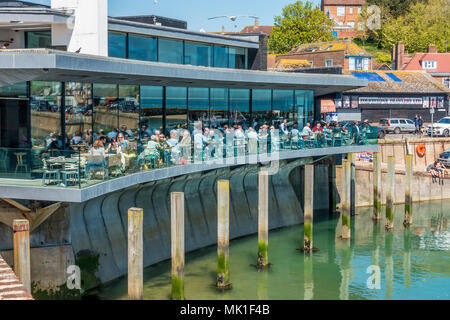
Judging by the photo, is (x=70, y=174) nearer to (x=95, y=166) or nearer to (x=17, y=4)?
(x=95, y=166)

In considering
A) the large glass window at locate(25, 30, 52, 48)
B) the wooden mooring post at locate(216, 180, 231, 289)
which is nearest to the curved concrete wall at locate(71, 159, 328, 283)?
the wooden mooring post at locate(216, 180, 231, 289)

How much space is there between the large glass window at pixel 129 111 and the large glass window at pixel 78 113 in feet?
6.39

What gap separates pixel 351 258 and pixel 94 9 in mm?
14491

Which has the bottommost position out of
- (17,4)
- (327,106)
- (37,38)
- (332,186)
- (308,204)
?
(332,186)

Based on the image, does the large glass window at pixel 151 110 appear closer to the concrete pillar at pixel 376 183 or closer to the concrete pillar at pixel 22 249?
the concrete pillar at pixel 22 249

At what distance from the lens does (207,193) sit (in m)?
31.9

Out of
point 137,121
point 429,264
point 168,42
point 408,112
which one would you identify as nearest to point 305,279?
point 429,264

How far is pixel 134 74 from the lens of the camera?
23.9 m

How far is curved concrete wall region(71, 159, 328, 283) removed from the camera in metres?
24.7

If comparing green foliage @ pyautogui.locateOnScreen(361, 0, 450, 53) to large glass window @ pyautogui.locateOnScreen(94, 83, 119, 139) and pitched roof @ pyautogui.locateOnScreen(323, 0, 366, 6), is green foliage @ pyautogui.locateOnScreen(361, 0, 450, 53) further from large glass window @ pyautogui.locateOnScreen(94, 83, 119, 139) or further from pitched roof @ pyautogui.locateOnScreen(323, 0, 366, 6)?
large glass window @ pyautogui.locateOnScreen(94, 83, 119, 139)

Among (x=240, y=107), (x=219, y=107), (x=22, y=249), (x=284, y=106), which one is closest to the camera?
(x=22, y=249)

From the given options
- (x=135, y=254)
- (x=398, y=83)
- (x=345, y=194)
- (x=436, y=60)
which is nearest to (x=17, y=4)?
(x=135, y=254)

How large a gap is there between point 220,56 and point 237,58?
1.71 m

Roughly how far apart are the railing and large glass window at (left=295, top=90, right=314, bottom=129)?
5.50 m
